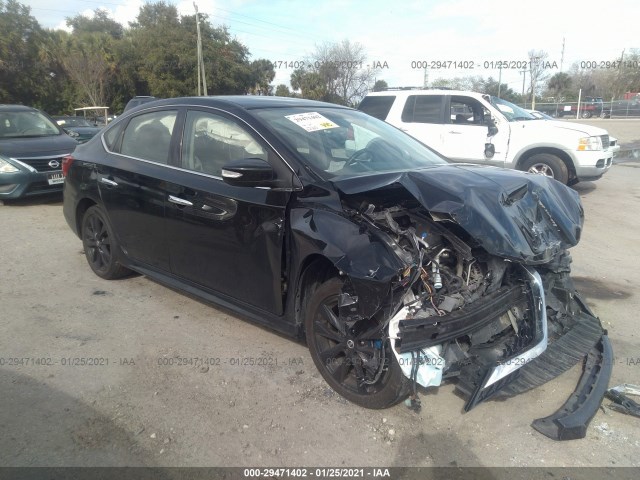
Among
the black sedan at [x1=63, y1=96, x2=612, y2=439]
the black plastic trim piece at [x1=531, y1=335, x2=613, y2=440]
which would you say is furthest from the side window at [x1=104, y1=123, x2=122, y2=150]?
the black plastic trim piece at [x1=531, y1=335, x2=613, y2=440]

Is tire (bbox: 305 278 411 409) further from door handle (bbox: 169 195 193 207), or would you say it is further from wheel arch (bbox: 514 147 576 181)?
wheel arch (bbox: 514 147 576 181)

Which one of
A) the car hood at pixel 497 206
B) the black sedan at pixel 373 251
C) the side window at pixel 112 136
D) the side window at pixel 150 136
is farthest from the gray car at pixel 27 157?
the car hood at pixel 497 206

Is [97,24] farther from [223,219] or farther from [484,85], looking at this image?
[223,219]

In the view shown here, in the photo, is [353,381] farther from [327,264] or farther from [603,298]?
[603,298]

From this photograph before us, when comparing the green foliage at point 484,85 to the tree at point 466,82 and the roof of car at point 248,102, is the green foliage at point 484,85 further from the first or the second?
the roof of car at point 248,102

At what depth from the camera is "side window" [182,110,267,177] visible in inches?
139

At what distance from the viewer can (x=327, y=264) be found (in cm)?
309

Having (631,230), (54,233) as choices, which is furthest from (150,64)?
(631,230)

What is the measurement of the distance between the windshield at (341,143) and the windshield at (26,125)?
759 centimetres

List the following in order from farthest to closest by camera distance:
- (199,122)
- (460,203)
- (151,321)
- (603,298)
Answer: (603,298) → (151,321) → (199,122) → (460,203)

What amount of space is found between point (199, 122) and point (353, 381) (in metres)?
2.25

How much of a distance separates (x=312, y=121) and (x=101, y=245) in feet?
8.67

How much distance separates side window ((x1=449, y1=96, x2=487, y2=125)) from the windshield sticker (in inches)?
253

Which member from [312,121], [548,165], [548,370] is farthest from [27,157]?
[548,165]
